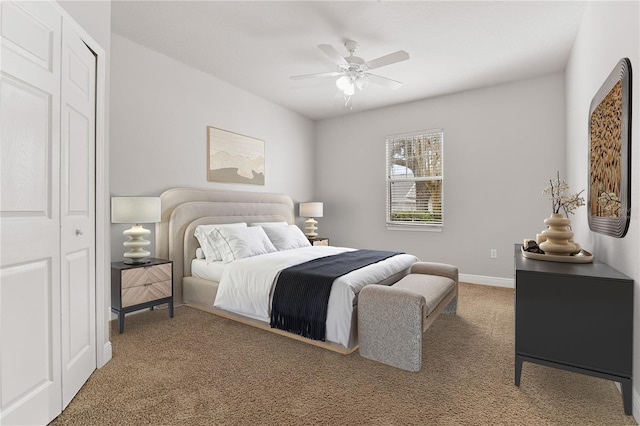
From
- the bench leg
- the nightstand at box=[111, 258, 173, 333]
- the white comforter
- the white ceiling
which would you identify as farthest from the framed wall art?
the bench leg

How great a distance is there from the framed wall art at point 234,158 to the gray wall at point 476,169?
1.78 m

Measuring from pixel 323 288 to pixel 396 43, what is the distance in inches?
104

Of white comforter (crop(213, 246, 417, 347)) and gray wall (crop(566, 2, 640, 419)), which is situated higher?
gray wall (crop(566, 2, 640, 419))

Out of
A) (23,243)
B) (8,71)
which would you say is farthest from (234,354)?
(8,71)

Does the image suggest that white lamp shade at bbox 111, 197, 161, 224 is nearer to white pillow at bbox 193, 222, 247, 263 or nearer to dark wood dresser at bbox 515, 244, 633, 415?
white pillow at bbox 193, 222, 247, 263

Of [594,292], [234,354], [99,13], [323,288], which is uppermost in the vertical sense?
[99,13]

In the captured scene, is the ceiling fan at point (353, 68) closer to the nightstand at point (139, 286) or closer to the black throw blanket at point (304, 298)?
the black throw blanket at point (304, 298)

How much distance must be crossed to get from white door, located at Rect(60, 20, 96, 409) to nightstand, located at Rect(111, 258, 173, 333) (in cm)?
74

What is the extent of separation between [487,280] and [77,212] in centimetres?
480

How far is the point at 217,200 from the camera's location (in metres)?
4.12

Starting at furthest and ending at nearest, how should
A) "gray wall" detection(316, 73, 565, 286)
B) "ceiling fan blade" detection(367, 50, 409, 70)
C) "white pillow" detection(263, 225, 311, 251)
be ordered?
"gray wall" detection(316, 73, 565, 286) → "white pillow" detection(263, 225, 311, 251) → "ceiling fan blade" detection(367, 50, 409, 70)

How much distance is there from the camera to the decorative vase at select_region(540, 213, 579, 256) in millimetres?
2254

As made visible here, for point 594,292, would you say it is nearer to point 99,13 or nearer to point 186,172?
point 99,13

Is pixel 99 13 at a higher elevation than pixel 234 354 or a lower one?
higher
